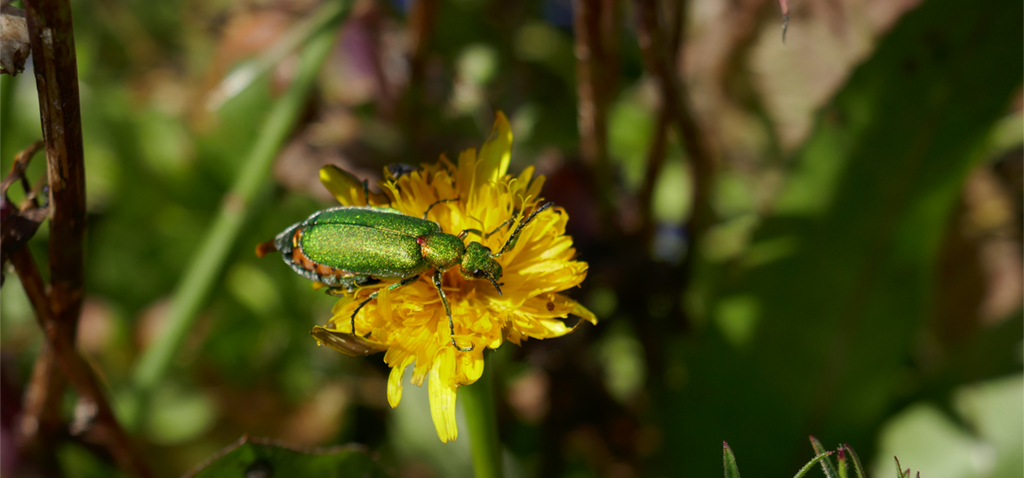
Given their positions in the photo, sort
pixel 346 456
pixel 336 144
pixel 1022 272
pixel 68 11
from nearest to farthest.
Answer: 1. pixel 68 11
2. pixel 346 456
3. pixel 336 144
4. pixel 1022 272

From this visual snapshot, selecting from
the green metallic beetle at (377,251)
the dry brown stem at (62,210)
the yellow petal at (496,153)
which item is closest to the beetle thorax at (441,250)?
the green metallic beetle at (377,251)

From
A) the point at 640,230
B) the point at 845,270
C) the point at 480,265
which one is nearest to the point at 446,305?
the point at 480,265

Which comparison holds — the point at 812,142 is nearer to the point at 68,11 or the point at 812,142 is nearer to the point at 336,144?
the point at 336,144

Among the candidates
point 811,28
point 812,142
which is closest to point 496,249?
point 812,142

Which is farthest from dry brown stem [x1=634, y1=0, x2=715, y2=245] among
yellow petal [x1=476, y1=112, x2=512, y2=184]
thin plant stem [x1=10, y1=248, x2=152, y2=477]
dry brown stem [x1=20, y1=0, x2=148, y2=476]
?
thin plant stem [x1=10, y1=248, x2=152, y2=477]

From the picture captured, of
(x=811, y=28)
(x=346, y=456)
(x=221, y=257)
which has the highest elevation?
(x=811, y=28)

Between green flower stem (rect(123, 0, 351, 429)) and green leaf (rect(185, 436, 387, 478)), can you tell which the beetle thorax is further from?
green flower stem (rect(123, 0, 351, 429))
